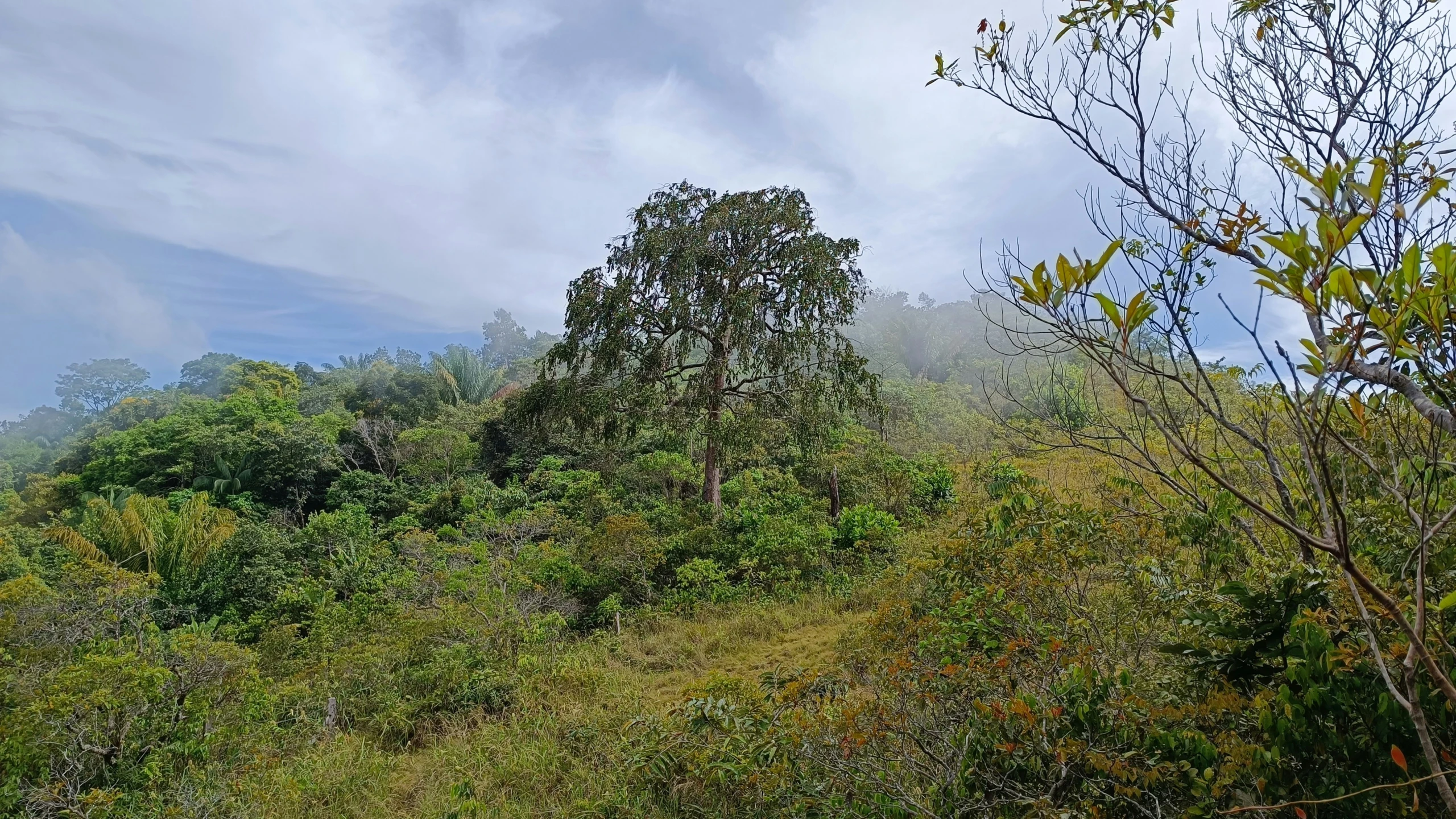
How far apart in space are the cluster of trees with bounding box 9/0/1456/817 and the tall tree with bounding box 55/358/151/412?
23670 millimetres

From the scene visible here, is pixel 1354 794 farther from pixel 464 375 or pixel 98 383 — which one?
pixel 98 383

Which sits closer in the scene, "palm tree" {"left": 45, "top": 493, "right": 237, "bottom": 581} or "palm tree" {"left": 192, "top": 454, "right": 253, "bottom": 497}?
"palm tree" {"left": 45, "top": 493, "right": 237, "bottom": 581}

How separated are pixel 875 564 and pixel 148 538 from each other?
31.1ft

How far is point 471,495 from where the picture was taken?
10094mm

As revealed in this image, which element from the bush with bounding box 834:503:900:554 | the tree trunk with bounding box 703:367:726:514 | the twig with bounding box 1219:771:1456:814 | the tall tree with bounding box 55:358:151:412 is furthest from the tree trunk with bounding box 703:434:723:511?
the tall tree with bounding box 55:358:151:412

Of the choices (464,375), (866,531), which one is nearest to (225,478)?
(464,375)

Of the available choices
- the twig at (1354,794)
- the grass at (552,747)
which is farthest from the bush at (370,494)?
the twig at (1354,794)

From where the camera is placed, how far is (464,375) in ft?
62.1

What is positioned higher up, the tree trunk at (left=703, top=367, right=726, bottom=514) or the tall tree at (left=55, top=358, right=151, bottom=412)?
the tall tree at (left=55, top=358, right=151, bottom=412)

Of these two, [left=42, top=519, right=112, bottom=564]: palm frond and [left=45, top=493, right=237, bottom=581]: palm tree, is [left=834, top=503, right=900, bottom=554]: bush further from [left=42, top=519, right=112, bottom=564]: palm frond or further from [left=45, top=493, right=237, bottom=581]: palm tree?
[left=42, top=519, right=112, bottom=564]: palm frond

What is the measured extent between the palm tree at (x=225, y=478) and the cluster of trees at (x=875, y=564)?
39 centimetres

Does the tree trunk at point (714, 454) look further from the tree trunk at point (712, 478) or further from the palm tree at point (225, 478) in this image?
the palm tree at point (225, 478)

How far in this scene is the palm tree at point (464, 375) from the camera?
715 inches

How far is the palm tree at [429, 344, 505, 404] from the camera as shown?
59.6ft
